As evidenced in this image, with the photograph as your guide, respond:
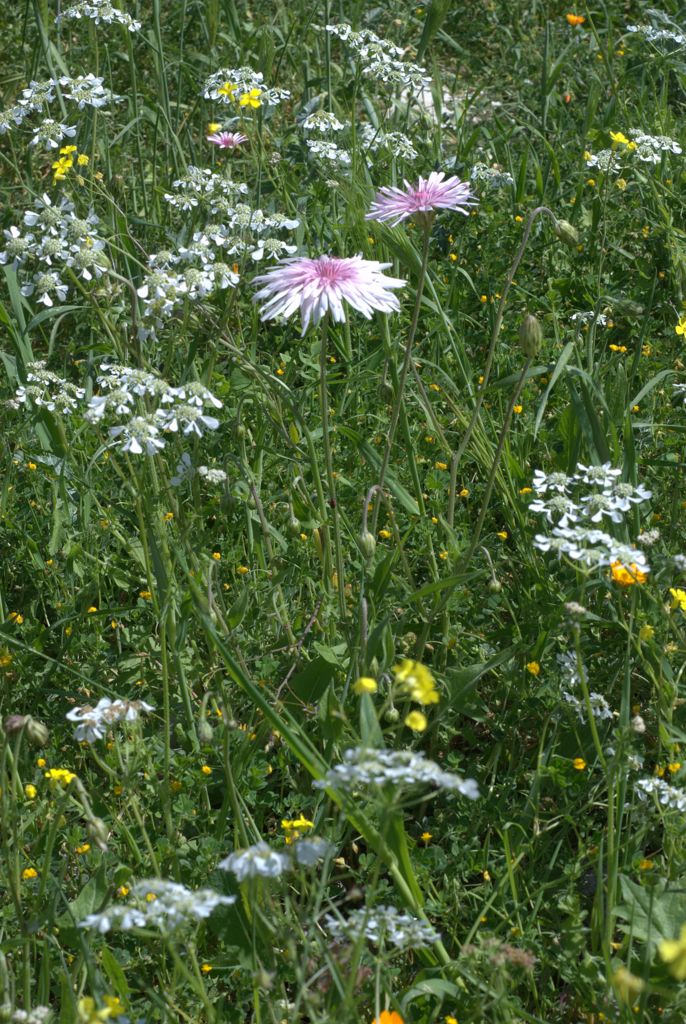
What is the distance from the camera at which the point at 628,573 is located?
1789 mm

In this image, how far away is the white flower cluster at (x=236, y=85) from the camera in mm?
2807

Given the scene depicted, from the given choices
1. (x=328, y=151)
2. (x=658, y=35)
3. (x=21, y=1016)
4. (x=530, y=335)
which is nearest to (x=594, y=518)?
(x=530, y=335)

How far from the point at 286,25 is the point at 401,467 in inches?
81.4

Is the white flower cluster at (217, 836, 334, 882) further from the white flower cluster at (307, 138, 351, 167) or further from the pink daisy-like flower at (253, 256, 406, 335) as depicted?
the white flower cluster at (307, 138, 351, 167)

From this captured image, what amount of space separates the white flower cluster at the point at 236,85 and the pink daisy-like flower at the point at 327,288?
1.11m

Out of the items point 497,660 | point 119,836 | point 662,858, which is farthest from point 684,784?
point 119,836

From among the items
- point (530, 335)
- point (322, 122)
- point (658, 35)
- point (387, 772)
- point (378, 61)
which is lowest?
point (387, 772)

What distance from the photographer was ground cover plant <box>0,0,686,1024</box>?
153 cm

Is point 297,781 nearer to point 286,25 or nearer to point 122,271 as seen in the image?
point 122,271

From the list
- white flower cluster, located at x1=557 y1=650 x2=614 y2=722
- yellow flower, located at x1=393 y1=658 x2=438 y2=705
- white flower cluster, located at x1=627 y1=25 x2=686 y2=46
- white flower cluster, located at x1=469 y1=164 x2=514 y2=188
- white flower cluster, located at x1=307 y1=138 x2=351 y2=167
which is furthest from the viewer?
white flower cluster, located at x1=627 y1=25 x2=686 y2=46

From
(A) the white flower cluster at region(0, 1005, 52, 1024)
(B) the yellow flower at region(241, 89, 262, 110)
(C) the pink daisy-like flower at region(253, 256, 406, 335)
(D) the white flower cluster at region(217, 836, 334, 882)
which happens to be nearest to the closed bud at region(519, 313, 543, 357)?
(C) the pink daisy-like flower at region(253, 256, 406, 335)

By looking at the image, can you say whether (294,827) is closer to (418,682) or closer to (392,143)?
(418,682)

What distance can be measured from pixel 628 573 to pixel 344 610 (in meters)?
0.48

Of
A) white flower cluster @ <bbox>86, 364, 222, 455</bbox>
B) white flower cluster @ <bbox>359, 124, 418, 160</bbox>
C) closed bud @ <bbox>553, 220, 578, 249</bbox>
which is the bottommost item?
white flower cluster @ <bbox>86, 364, 222, 455</bbox>
